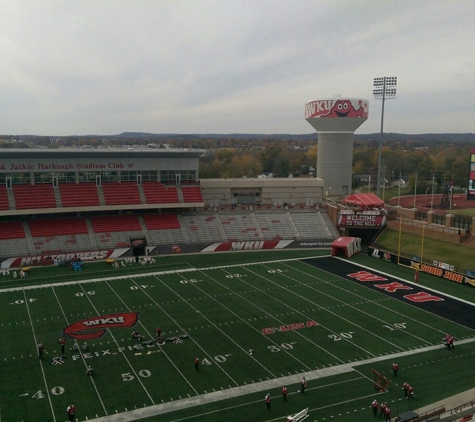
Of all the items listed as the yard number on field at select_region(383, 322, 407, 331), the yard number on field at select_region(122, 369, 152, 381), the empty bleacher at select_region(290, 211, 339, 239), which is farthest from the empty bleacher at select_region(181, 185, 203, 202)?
the yard number on field at select_region(122, 369, 152, 381)

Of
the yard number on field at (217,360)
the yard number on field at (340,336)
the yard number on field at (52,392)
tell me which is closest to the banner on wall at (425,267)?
the yard number on field at (340,336)

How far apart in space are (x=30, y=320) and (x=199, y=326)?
974cm

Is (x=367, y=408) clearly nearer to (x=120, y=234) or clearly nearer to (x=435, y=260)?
(x=435, y=260)

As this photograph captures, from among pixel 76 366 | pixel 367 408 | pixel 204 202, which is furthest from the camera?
pixel 204 202

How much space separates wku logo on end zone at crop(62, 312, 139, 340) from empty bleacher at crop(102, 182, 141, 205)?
22107 mm

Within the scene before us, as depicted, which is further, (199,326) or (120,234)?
(120,234)

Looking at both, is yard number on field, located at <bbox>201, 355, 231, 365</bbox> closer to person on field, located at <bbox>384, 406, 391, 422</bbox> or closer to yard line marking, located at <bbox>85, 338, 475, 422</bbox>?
yard line marking, located at <bbox>85, 338, 475, 422</bbox>

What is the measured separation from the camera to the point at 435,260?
42125 mm

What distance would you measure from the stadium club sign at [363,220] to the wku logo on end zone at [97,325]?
92.9 feet

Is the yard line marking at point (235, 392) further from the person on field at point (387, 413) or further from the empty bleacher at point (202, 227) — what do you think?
the empty bleacher at point (202, 227)

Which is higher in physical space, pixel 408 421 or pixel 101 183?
pixel 101 183

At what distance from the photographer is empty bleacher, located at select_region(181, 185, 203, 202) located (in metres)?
53.5

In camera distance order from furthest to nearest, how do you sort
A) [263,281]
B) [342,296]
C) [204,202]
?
[204,202], [263,281], [342,296]

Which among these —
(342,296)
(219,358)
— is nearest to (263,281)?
(342,296)
